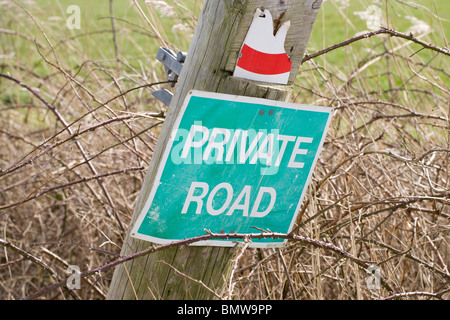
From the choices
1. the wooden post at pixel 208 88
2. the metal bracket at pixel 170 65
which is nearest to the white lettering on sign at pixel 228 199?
the wooden post at pixel 208 88

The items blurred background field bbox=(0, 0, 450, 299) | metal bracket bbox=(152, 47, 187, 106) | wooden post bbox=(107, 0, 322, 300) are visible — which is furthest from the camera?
blurred background field bbox=(0, 0, 450, 299)

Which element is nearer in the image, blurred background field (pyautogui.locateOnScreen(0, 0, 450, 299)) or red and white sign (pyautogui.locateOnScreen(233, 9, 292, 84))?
red and white sign (pyautogui.locateOnScreen(233, 9, 292, 84))

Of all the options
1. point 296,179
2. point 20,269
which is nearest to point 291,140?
point 296,179

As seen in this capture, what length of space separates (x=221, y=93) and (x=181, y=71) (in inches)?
7.0

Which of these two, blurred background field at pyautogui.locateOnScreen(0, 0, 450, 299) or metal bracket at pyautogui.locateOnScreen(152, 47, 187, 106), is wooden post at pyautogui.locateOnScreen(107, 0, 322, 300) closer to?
metal bracket at pyautogui.locateOnScreen(152, 47, 187, 106)

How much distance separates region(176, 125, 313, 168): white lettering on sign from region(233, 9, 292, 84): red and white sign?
179mm

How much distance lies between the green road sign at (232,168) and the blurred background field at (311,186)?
0.57 feet

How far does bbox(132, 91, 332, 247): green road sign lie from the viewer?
1.70 m

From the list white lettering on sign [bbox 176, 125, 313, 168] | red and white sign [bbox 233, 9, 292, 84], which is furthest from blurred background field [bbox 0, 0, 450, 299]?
red and white sign [bbox 233, 9, 292, 84]

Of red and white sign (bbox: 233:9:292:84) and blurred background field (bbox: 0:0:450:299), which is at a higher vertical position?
red and white sign (bbox: 233:9:292:84)

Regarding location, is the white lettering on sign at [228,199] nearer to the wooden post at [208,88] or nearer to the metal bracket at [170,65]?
the wooden post at [208,88]

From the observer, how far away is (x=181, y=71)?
1.79 meters

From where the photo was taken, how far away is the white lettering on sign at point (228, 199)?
1.77 m

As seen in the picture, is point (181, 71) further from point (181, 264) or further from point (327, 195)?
point (327, 195)
